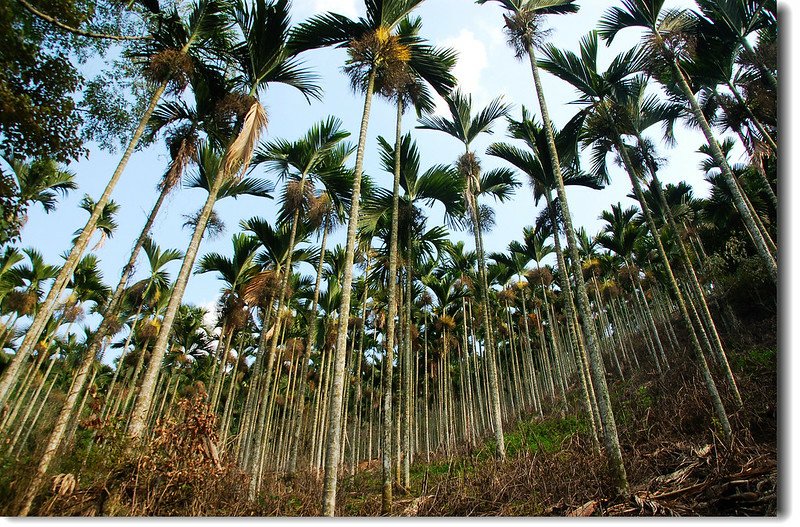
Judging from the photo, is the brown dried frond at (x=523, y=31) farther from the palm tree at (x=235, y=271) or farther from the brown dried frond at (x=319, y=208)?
the palm tree at (x=235, y=271)

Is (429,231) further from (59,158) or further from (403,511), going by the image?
(59,158)

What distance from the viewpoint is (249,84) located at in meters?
8.14

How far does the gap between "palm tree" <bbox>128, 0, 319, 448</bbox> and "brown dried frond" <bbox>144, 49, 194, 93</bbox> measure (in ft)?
3.02

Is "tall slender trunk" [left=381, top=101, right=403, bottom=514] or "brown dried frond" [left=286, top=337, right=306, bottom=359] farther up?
"brown dried frond" [left=286, top=337, right=306, bottom=359]

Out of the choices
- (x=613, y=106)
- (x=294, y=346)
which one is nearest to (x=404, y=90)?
(x=613, y=106)

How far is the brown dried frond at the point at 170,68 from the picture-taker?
717 cm

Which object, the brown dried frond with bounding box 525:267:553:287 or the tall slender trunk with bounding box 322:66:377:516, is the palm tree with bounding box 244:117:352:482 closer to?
the tall slender trunk with bounding box 322:66:377:516

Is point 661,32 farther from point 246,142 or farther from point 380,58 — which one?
point 246,142

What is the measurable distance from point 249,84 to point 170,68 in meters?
1.47

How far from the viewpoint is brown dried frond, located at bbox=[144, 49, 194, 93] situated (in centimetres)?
717

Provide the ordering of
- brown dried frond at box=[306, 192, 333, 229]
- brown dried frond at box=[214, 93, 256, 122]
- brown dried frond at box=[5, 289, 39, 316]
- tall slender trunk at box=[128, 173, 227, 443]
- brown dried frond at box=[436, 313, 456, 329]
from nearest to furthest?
tall slender trunk at box=[128, 173, 227, 443] < brown dried frond at box=[214, 93, 256, 122] < brown dried frond at box=[306, 192, 333, 229] < brown dried frond at box=[5, 289, 39, 316] < brown dried frond at box=[436, 313, 456, 329]

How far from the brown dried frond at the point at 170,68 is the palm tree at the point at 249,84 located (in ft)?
3.02

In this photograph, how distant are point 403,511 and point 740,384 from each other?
8.61m

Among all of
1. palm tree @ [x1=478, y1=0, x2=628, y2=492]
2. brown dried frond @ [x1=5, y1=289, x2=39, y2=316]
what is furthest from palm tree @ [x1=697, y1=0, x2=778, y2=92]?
brown dried frond @ [x1=5, y1=289, x2=39, y2=316]
